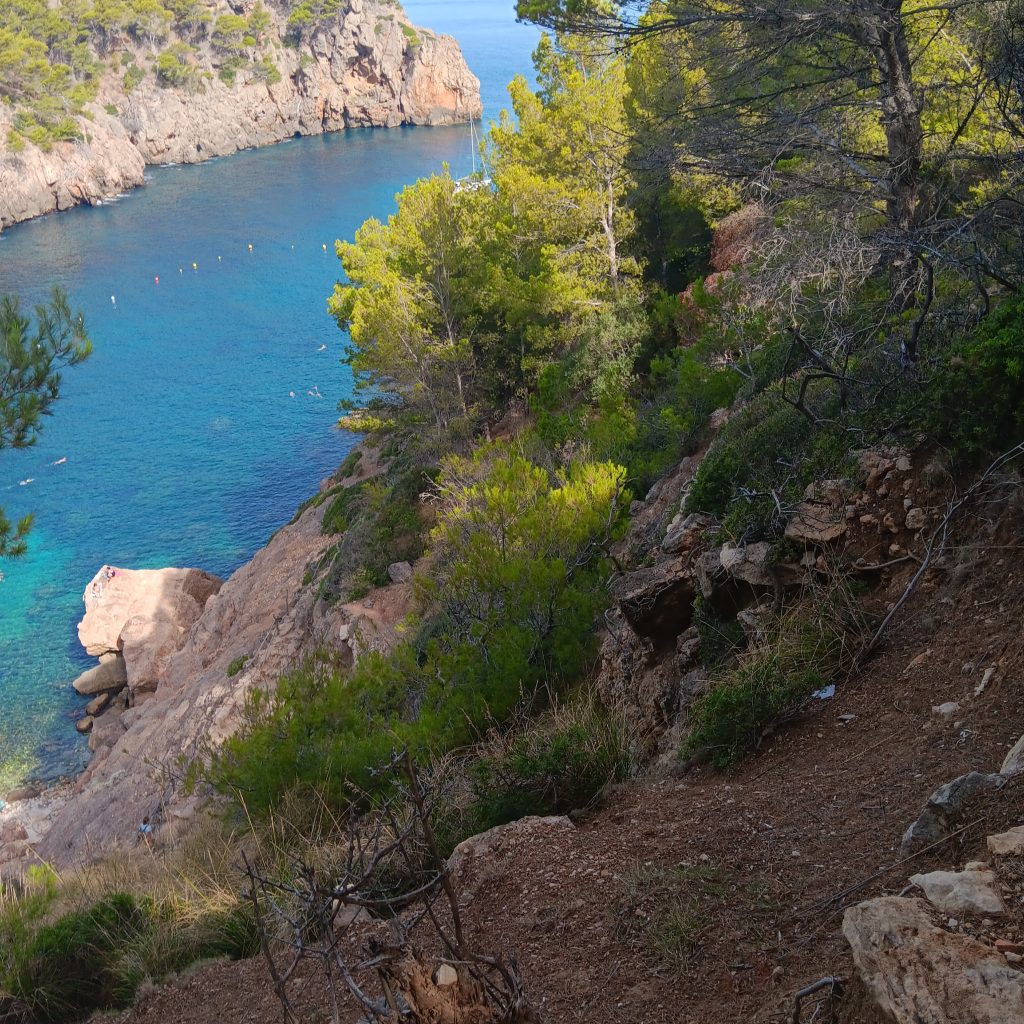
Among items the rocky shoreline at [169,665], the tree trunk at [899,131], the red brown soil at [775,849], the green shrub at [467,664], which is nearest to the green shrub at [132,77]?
the rocky shoreline at [169,665]

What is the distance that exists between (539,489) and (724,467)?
13.9 ft

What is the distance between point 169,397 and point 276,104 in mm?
61605

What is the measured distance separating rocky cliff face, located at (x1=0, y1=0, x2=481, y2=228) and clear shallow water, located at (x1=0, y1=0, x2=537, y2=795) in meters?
3.33

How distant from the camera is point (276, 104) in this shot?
315 ft

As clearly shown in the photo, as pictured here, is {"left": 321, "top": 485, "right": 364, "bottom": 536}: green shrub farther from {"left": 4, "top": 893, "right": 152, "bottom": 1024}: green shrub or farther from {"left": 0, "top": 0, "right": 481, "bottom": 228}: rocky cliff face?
{"left": 0, "top": 0, "right": 481, "bottom": 228}: rocky cliff face

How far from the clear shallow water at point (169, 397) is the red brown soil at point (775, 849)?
22.8 metres

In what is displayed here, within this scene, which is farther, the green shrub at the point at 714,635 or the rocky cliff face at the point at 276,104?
the rocky cliff face at the point at 276,104

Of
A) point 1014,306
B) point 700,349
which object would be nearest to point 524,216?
point 700,349

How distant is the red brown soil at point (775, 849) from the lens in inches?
145

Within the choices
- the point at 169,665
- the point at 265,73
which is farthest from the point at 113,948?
the point at 265,73

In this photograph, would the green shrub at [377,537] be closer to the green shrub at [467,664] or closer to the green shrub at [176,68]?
the green shrub at [467,664]

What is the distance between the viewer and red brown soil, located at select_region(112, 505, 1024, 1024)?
3.69 m

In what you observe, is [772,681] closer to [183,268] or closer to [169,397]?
[169,397]

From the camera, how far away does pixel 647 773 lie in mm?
6129
